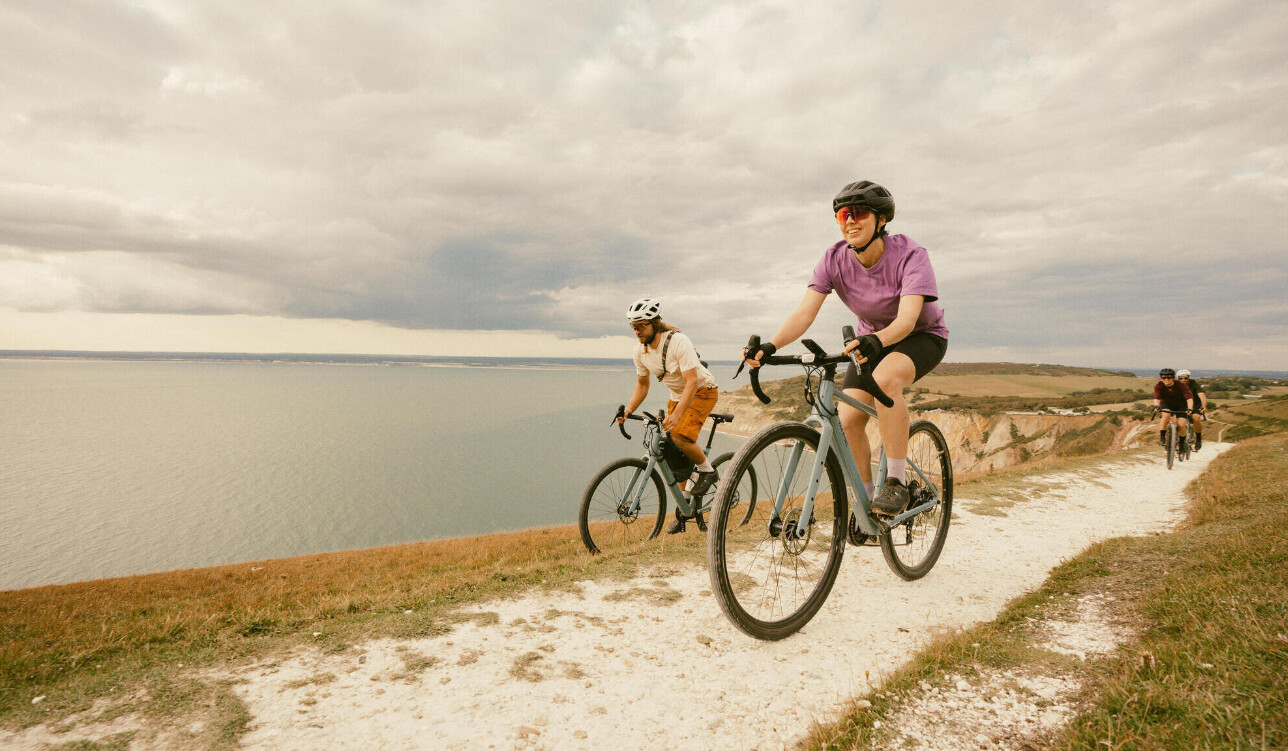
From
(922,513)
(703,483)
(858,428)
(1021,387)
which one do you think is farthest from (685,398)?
(1021,387)

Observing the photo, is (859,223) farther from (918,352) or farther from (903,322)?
(918,352)

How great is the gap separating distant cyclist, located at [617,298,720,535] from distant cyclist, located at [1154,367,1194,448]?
16683 millimetres

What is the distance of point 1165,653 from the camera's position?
9.00ft

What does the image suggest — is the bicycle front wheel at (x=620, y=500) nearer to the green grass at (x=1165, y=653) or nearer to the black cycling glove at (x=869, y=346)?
the black cycling glove at (x=869, y=346)

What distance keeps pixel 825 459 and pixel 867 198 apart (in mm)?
2120

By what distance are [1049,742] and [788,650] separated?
1593mm

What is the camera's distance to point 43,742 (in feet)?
8.76

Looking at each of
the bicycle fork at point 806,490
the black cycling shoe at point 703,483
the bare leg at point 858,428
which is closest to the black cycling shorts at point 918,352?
the bare leg at point 858,428

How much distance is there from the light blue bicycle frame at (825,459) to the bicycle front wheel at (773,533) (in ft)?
0.05

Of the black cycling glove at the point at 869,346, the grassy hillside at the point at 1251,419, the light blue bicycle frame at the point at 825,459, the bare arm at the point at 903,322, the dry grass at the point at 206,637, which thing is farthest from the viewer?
the grassy hillside at the point at 1251,419

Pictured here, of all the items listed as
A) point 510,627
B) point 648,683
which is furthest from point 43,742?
point 648,683

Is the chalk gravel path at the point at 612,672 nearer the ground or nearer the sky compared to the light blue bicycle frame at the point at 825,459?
nearer the ground

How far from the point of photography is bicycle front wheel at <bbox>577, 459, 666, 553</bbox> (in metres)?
7.46

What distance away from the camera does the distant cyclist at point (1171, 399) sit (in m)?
16.1
